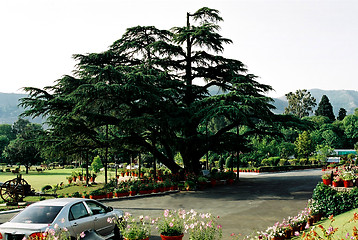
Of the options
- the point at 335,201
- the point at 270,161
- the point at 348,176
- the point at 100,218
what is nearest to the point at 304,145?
the point at 270,161

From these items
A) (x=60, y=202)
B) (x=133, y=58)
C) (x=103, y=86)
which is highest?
(x=133, y=58)

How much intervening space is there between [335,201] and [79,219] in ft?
30.7

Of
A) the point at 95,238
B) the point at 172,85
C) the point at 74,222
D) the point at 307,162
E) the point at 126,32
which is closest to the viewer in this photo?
the point at 95,238

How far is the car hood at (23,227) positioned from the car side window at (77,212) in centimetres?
84

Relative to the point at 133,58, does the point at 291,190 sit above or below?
below

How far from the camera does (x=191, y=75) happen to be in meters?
32.7

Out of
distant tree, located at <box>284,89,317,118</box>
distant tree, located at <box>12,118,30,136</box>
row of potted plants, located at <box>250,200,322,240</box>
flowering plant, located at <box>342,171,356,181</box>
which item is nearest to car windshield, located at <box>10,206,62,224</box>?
row of potted plants, located at <box>250,200,322,240</box>

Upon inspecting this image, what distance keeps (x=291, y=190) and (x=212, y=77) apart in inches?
521

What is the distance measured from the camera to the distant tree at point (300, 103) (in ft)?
374

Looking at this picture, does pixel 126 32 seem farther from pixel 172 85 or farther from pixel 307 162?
pixel 307 162

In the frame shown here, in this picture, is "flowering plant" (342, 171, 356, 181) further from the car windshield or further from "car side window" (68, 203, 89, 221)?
the car windshield

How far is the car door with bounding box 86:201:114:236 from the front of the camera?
9.92 meters

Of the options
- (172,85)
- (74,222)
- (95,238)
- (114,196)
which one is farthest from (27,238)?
(172,85)

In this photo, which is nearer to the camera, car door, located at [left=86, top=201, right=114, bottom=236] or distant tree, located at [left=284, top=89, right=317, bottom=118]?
car door, located at [left=86, top=201, right=114, bottom=236]
